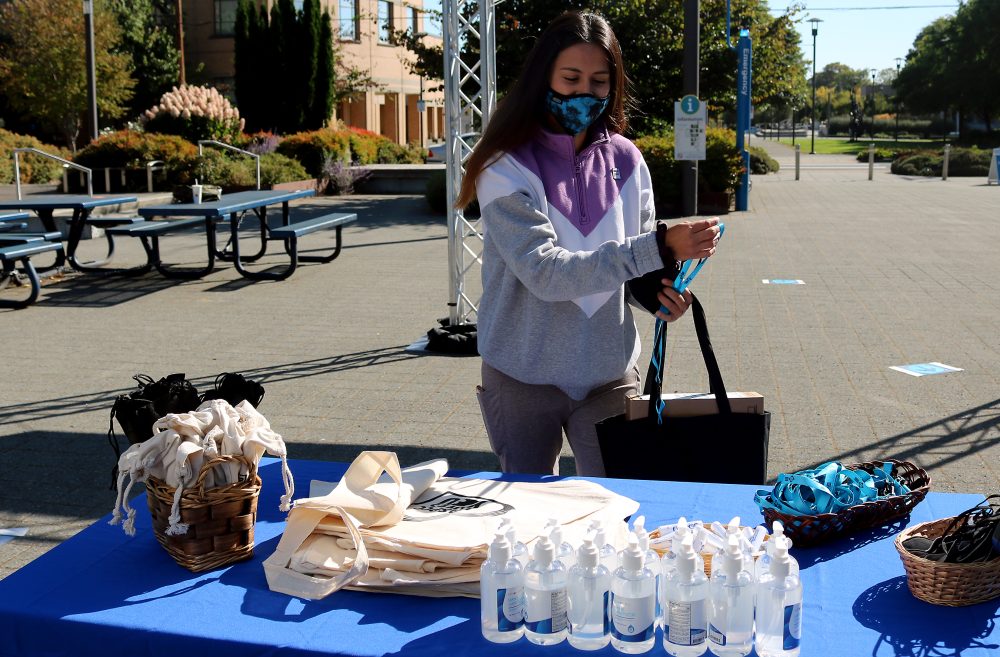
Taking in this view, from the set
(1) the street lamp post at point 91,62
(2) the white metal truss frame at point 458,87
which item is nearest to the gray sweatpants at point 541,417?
(2) the white metal truss frame at point 458,87

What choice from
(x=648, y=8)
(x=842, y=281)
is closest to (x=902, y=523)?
(x=842, y=281)

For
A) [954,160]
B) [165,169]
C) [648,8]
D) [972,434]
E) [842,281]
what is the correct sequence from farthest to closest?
[954,160]
[165,169]
[648,8]
[842,281]
[972,434]

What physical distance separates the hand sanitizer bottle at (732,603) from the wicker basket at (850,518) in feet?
1.74

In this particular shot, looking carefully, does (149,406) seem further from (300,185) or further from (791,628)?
(300,185)

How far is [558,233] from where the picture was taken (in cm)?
294

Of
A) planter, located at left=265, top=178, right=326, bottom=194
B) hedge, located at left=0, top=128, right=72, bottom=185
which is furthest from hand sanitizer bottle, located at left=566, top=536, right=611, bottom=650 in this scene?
hedge, located at left=0, top=128, right=72, bottom=185

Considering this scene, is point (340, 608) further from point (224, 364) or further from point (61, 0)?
point (61, 0)

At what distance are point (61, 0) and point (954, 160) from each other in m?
32.6

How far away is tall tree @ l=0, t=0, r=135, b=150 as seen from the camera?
38.4m

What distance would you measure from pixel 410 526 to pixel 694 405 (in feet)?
3.08

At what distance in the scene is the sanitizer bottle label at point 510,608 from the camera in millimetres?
1925

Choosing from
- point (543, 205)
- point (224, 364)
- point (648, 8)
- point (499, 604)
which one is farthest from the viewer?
point (648, 8)

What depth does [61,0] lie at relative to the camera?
38.9 m

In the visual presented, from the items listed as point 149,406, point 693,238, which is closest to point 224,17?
point 149,406
